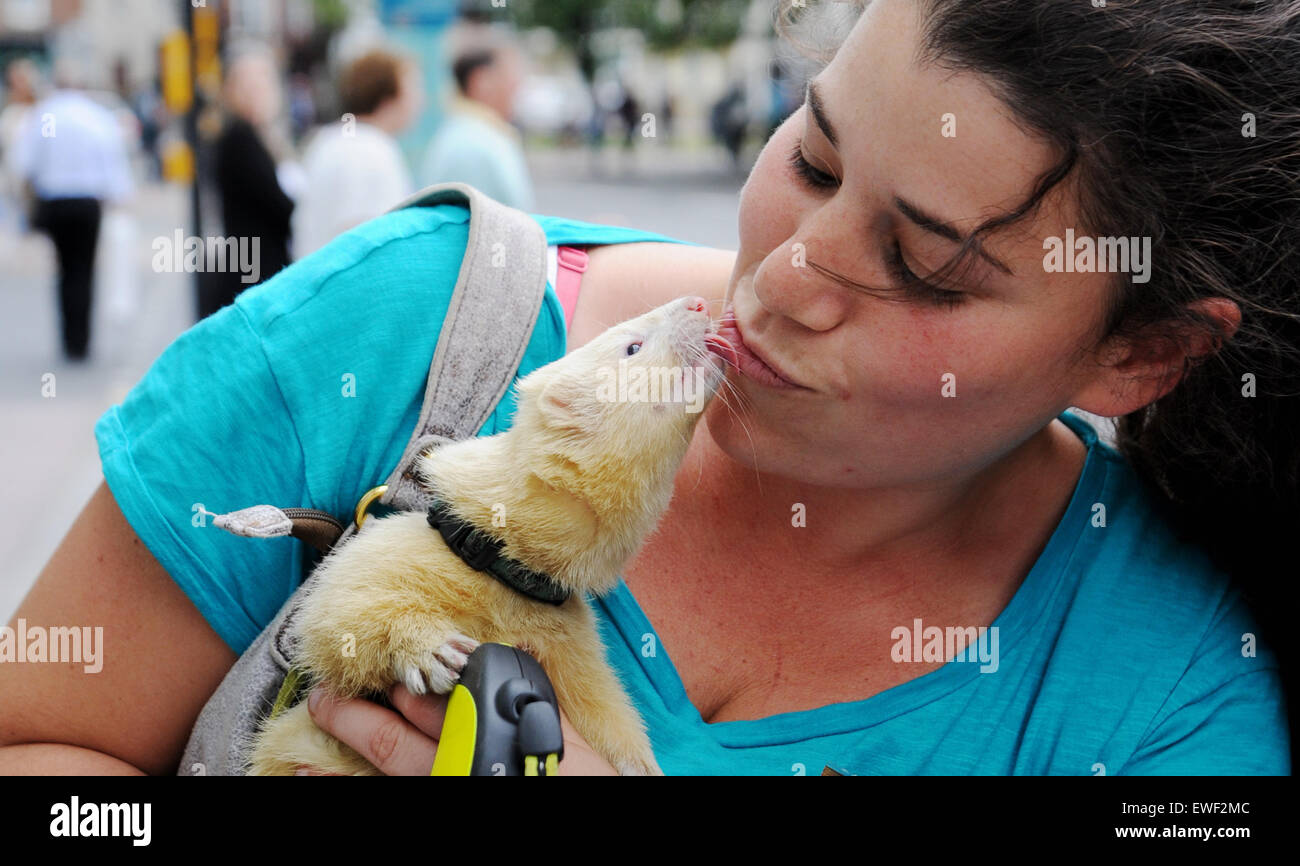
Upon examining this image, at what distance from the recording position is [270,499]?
1741 mm

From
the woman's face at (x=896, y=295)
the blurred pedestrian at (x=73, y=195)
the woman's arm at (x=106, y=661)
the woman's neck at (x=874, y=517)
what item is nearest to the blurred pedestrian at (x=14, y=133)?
the blurred pedestrian at (x=73, y=195)

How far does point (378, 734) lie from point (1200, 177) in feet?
4.77

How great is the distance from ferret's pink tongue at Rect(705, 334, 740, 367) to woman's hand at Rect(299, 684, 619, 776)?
2.01 ft

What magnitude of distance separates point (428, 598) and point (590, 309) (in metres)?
0.57

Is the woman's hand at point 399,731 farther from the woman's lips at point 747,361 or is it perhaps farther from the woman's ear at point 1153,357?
the woman's ear at point 1153,357

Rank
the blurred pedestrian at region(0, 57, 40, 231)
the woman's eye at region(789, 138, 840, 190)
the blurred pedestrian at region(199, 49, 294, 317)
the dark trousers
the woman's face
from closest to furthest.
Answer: the woman's face < the woman's eye at region(789, 138, 840, 190) < the blurred pedestrian at region(199, 49, 294, 317) < the dark trousers < the blurred pedestrian at region(0, 57, 40, 231)

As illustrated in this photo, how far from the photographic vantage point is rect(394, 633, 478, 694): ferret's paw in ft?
5.46

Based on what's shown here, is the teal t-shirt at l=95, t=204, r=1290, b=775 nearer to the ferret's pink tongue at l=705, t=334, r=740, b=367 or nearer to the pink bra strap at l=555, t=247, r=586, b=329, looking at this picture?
the pink bra strap at l=555, t=247, r=586, b=329

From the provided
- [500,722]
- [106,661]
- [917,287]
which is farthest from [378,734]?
[917,287]

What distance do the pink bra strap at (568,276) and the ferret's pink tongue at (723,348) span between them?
0.78 ft

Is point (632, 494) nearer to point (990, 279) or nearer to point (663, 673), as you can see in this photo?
point (663, 673)

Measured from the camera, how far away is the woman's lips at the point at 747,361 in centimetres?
181

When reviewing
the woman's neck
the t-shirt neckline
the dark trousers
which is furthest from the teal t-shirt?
the dark trousers
